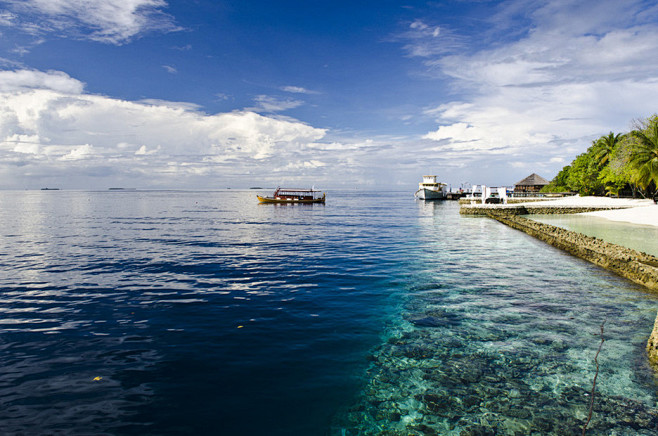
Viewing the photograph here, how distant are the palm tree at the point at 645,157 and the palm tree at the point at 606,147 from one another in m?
18.2

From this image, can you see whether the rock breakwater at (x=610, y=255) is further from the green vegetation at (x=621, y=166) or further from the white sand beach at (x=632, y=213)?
the green vegetation at (x=621, y=166)

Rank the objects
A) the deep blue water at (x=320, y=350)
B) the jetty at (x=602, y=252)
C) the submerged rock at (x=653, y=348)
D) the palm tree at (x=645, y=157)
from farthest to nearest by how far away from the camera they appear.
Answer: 1. the palm tree at (x=645, y=157)
2. the jetty at (x=602, y=252)
3. the submerged rock at (x=653, y=348)
4. the deep blue water at (x=320, y=350)

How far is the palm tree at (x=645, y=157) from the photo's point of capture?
1822 inches

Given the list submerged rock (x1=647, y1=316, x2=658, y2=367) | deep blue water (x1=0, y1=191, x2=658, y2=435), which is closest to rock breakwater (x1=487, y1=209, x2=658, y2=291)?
deep blue water (x1=0, y1=191, x2=658, y2=435)

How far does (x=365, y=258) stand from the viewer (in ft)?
68.5

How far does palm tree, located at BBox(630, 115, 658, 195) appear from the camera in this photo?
46281 mm

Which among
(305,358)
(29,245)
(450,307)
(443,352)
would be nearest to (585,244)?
(450,307)

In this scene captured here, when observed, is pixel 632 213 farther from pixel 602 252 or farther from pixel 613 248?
pixel 602 252

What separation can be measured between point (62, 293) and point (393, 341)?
12.3m

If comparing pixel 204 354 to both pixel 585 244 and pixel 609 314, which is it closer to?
pixel 609 314

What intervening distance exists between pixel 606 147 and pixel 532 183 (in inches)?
1454

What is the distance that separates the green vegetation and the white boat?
31242 mm

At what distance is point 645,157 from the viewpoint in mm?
47031

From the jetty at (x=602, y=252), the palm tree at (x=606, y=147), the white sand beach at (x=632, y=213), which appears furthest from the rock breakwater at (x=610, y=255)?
the palm tree at (x=606, y=147)
